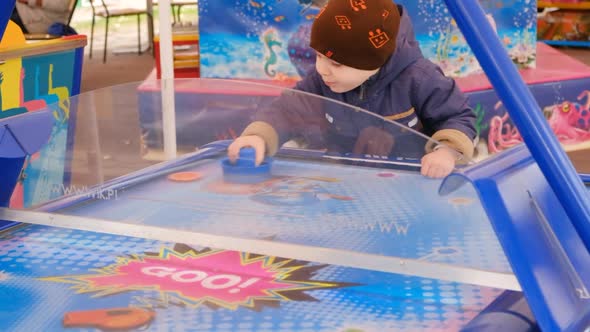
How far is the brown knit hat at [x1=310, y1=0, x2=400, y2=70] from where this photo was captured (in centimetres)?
132

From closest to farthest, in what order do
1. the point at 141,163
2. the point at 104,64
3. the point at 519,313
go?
the point at 519,313 < the point at 141,163 < the point at 104,64

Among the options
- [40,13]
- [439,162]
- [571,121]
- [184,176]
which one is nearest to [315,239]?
[439,162]

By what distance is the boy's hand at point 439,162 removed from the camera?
83 centimetres

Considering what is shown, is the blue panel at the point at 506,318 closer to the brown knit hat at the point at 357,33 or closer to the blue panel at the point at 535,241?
the blue panel at the point at 535,241

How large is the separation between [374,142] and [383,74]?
1.46ft

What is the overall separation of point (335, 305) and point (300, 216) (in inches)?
5.9

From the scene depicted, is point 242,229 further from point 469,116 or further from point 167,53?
point 167,53

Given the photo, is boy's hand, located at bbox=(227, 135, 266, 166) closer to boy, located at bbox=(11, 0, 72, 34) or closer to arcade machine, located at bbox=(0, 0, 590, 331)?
arcade machine, located at bbox=(0, 0, 590, 331)

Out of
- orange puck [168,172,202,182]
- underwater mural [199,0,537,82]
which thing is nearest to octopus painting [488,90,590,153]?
underwater mural [199,0,537,82]

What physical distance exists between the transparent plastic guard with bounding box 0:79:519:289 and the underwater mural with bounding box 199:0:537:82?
1.99 meters

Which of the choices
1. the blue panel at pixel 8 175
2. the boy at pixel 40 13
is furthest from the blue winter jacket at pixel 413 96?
the boy at pixel 40 13

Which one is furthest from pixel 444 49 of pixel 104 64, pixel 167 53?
pixel 104 64

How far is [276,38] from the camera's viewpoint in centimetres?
325

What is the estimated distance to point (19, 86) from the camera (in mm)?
2252
